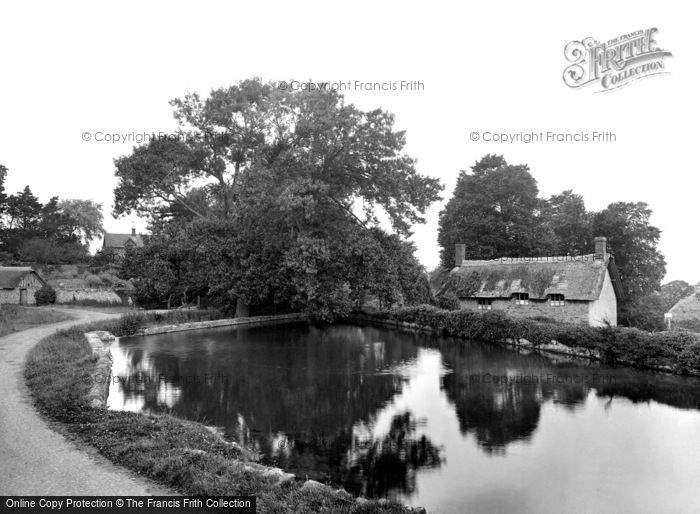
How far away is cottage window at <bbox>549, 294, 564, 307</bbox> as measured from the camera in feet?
95.2

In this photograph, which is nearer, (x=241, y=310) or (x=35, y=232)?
(x=241, y=310)

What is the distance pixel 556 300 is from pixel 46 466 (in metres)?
27.5

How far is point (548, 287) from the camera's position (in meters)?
29.6

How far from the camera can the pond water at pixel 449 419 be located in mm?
9375

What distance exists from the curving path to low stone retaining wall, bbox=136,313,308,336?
56.2 feet

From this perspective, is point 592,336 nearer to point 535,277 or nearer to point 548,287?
point 548,287

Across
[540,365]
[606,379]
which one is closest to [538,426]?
[606,379]

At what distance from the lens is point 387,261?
30953mm

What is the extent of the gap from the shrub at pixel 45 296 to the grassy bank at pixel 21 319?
696 centimetres

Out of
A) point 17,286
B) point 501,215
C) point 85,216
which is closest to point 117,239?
point 85,216

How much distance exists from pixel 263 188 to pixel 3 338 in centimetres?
1560

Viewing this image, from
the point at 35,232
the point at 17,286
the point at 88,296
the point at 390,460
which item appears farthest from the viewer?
the point at 35,232

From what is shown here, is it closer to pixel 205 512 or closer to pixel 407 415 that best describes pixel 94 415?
pixel 205 512

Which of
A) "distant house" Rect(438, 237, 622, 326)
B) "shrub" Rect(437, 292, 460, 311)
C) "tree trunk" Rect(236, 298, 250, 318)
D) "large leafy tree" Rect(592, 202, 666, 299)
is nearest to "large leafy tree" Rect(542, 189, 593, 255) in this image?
"large leafy tree" Rect(592, 202, 666, 299)
